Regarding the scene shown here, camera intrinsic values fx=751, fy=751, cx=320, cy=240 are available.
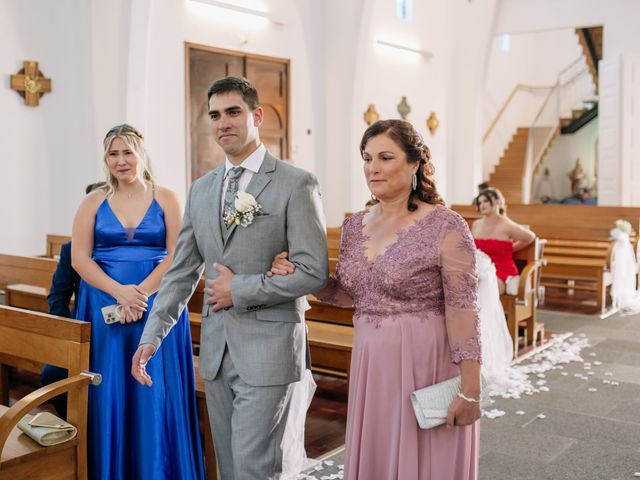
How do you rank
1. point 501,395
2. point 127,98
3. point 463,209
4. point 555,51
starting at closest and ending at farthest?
point 501,395 < point 127,98 < point 463,209 < point 555,51

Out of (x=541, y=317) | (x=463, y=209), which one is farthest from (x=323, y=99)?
(x=541, y=317)

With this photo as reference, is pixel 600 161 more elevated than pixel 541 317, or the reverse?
pixel 600 161

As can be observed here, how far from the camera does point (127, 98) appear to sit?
27.2 ft

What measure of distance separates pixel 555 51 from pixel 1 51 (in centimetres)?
1866

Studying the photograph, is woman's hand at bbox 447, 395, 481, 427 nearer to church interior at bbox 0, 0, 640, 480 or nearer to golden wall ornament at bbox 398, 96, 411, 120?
church interior at bbox 0, 0, 640, 480

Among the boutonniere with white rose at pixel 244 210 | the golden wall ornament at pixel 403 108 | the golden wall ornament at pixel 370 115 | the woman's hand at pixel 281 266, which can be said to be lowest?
the woman's hand at pixel 281 266

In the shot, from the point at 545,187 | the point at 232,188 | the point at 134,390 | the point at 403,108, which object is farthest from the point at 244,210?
the point at 545,187

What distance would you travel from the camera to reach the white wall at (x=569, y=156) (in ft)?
72.2

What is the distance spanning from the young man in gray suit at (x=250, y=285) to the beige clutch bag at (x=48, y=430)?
1.83 ft

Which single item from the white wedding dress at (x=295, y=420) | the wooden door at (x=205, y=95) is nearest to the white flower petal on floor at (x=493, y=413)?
the white wedding dress at (x=295, y=420)

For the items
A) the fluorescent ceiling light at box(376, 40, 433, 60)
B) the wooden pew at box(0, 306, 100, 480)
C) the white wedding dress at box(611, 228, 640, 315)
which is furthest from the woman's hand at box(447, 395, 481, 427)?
the fluorescent ceiling light at box(376, 40, 433, 60)

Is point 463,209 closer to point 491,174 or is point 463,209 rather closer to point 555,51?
point 491,174

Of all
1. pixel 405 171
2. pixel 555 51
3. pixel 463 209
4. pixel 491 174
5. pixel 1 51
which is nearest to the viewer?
pixel 405 171

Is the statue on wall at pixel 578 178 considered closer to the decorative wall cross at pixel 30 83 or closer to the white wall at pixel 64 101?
the white wall at pixel 64 101
